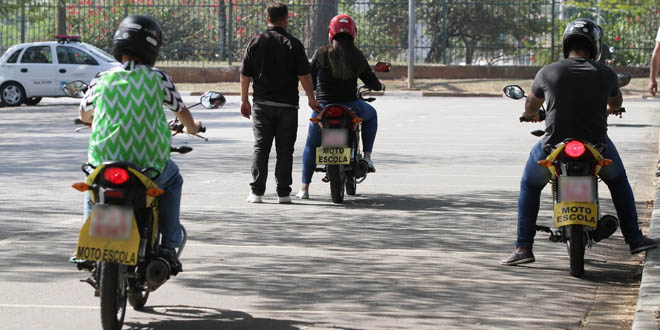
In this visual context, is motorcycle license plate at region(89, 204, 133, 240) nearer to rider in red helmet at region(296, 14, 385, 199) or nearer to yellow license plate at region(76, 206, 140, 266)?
yellow license plate at region(76, 206, 140, 266)

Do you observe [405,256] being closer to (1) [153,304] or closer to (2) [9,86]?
(1) [153,304]

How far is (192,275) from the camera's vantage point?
8055 millimetres

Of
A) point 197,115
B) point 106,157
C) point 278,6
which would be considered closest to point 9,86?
point 197,115

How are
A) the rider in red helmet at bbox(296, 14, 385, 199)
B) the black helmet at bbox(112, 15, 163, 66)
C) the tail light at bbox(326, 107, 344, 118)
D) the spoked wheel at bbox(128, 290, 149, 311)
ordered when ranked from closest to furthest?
the black helmet at bbox(112, 15, 163, 66) < the spoked wheel at bbox(128, 290, 149, 311) < the tail light at bbox(326, 107, 344, 118) < the rider in red helmet at bbox(296, 14, 385, 199)

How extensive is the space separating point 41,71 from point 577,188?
21975 mm

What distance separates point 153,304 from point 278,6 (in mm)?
4752

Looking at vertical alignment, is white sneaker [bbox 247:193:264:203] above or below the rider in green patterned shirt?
below

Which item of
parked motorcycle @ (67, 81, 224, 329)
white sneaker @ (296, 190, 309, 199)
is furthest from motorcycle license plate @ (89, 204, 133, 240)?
white sneaker @ (296, 190, 309, 199)

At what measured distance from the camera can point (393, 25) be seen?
35.7 metres

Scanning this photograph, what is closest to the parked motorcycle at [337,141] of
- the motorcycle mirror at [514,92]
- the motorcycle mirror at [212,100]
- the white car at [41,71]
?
the motorcycle mirror at [514,92]

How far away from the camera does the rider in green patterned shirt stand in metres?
6.31

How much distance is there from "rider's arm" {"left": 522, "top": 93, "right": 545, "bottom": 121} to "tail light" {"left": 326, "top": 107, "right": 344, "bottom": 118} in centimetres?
341

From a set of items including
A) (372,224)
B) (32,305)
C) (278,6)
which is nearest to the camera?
(32,305)

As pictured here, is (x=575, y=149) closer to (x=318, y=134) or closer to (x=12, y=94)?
(x=318, y=134)
